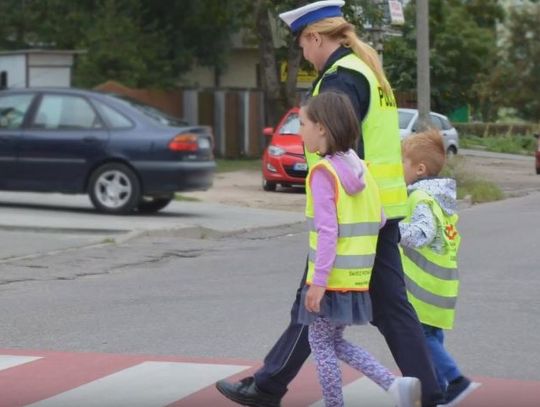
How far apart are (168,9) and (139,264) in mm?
27629

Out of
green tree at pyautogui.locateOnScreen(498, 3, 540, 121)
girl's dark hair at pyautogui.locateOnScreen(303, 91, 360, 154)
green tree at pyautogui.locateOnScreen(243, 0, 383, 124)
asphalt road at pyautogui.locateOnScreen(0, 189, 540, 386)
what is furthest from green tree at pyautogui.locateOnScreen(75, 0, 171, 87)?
girl's dark hair at pyautogui.locateOnScreen(303, 91, 360, 154)

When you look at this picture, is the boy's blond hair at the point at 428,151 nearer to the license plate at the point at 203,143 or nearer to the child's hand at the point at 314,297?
the child's hand at the point at 314,297

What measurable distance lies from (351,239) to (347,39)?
0.96 metres

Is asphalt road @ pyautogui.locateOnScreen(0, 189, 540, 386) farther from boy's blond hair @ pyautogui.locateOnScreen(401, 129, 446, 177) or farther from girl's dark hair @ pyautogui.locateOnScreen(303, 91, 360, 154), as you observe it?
girl's dark hair @ pyautogui.locateOnScreen(303, 91, 360, 154)

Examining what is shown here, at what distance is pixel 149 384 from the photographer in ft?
23.4

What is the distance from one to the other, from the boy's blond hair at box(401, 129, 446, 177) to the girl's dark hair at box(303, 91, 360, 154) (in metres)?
0.79

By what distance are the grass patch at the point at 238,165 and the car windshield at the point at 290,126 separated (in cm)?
437

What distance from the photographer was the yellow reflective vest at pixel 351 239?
5.58 metres

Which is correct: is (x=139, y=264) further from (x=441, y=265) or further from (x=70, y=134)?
(x=441, y=265)

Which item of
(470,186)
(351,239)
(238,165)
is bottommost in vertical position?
(238,165)

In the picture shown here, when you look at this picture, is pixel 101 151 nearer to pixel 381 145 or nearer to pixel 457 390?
pixel 457 390

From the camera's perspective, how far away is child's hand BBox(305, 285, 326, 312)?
5.54 metres

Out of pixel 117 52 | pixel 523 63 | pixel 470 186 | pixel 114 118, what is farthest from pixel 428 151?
pixel 523 63

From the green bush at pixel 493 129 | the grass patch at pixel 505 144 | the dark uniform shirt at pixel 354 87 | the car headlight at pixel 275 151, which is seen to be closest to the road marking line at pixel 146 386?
the dark uniform shirt at pixel 354 87
